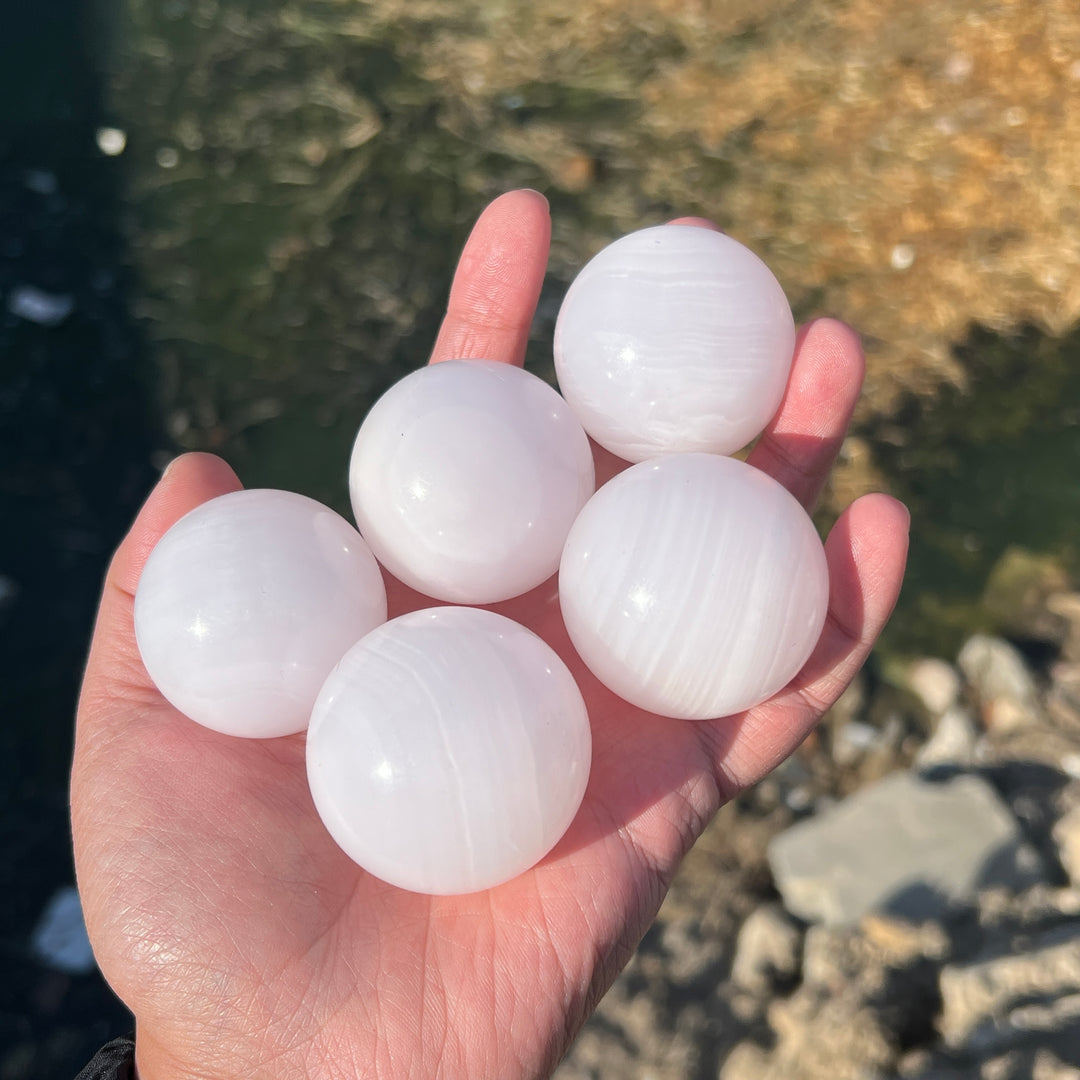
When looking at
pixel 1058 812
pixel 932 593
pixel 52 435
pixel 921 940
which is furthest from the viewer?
pixel 52 435

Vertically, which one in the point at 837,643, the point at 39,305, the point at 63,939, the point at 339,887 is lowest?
the point at 63,939

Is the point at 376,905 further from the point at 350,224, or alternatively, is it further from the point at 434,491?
the point at 350,224

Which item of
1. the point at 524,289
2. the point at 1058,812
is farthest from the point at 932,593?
the point at 524,289

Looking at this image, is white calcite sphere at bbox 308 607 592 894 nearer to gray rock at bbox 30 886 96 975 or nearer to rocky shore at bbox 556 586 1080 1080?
rocky shore at bbox 556 586 1080 1080

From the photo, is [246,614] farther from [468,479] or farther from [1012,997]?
[1012,997]

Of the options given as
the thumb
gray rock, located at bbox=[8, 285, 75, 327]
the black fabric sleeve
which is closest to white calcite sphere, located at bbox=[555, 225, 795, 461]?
the thumb

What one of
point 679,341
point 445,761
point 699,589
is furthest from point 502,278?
point 445,761
